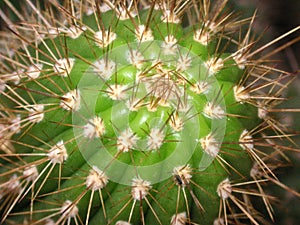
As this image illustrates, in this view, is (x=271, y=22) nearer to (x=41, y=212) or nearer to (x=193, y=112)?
(x=193, y=112)

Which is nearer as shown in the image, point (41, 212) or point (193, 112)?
point (193, 112)

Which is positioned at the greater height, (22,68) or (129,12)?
(129,12)

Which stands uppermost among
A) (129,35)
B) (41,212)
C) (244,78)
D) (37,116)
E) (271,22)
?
(129,35)

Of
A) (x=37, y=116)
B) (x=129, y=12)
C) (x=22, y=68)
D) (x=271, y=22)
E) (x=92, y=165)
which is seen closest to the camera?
(x=92, y=165)

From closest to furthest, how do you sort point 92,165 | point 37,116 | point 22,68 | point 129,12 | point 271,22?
point 92,165 → point 37,116 → point 129,12 → point 22,68 → point 271,22

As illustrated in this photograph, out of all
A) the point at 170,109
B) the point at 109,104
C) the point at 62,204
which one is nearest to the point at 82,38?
the point at 109,104
